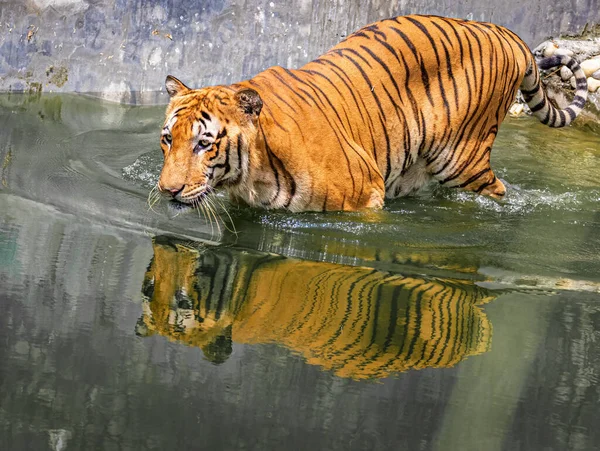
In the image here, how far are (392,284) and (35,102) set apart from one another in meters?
3.74

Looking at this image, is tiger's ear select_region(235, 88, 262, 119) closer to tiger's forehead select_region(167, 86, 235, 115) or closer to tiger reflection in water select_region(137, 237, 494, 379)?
tiger's forehead select_region(167, 86, 235, 115)

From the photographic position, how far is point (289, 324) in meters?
2.85

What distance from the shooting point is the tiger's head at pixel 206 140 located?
12.4ft

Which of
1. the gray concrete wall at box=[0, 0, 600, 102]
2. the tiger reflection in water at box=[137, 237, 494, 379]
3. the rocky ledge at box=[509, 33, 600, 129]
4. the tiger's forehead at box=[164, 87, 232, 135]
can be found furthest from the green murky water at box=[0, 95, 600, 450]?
the rocky ledge at box=[509, 33, 600, 129]

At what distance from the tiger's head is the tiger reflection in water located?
307 mm

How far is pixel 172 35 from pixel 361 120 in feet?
9.09

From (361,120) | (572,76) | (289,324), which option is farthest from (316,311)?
(572,76)

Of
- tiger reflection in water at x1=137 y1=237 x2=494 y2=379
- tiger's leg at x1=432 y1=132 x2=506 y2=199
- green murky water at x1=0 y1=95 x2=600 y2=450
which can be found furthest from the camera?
tiger's leg at x1=432 y1=132 x2=506 y2=199

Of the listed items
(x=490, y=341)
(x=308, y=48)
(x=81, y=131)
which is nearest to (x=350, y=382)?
(x=490, y=341)

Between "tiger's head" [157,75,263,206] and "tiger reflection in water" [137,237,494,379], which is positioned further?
"tiger's head" [157,75,263,206]

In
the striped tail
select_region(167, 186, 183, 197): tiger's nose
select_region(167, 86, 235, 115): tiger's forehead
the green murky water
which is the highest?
the striped tail

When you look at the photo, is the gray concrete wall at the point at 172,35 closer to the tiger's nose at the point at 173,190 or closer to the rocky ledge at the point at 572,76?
the rocky ledge at the point at 572,76

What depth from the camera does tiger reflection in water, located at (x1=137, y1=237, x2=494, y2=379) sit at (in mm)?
2680

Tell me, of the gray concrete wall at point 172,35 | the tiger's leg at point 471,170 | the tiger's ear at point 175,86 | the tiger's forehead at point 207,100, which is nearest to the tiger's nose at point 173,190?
the tiger's forehead at point 207,100
